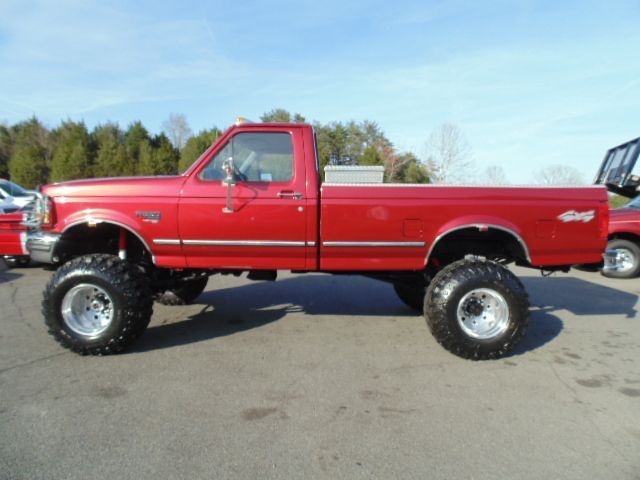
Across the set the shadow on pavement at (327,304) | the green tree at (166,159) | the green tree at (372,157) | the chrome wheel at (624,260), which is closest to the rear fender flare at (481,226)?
the shadow on pavement at (327,304)

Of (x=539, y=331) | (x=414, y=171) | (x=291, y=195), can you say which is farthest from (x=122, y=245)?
(x=414, y=171)

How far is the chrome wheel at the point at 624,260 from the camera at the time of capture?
7.53 m

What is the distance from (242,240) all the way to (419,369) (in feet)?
6.51

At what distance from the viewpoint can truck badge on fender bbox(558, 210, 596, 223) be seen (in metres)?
3.73

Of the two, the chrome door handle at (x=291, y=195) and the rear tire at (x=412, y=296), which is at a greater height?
the chrome door handle at (x=291, y=195)

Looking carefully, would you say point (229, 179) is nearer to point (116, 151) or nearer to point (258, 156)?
point (258, 156)

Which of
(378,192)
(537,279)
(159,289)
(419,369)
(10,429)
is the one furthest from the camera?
(537,279)

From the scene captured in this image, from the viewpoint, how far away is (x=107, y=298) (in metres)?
3.71

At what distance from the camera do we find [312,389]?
3.05 m

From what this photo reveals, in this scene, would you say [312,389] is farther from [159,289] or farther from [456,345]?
[159,289]

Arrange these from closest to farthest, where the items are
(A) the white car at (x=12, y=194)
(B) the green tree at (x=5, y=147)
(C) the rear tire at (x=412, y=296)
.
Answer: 1. (C) the rear tire at (x=412, y=296)
2. (A) the white car at (x=12, y=194)
3. (B) the green tree at (x=5, y=147)

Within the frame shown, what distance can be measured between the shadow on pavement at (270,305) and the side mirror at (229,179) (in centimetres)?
141

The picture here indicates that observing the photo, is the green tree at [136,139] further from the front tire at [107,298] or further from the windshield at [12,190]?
the front tire at [107,298]

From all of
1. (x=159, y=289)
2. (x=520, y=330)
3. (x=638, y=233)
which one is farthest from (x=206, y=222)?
(x=638, y=233)
